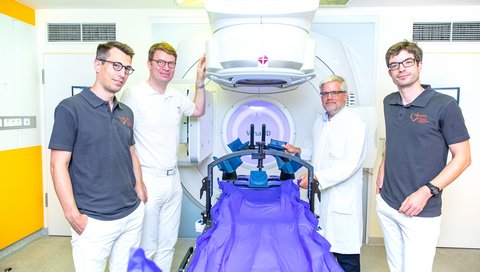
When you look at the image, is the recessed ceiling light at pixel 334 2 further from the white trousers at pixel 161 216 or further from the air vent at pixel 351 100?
the white trousers at pixel 161 216

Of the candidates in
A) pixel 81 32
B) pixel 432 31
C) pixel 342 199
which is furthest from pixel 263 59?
pixel 81 32

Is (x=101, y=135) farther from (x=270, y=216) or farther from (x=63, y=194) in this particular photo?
(x=270, y=216)

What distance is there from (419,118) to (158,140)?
1.51 metres

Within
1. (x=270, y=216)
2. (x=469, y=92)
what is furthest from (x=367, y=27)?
(x=270, y=216)

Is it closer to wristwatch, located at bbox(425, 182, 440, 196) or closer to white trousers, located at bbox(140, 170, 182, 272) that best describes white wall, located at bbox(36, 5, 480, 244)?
white trousers, located at bbox(140, 170, 182, 272)

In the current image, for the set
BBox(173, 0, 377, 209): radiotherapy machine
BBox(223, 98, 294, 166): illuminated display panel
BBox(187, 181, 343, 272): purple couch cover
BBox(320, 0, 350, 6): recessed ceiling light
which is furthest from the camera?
BBox(320, 0, 350, 6): recessed ceiling light

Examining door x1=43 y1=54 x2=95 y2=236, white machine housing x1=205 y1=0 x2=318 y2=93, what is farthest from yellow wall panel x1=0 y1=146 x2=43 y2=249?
white machine housing x1=205 y1=0 x2=318 y2=93

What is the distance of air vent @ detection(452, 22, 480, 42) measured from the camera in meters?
2.89

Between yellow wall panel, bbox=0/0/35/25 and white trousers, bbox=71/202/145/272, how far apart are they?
7.41ft

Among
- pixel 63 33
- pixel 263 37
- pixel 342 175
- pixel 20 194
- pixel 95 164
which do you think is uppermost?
pixel 63 33

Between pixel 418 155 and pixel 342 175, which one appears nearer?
pixel 418 155

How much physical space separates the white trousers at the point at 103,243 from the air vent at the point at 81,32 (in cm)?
208

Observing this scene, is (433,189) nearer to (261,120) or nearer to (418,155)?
(418,155)

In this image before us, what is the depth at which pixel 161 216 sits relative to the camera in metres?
2.17
